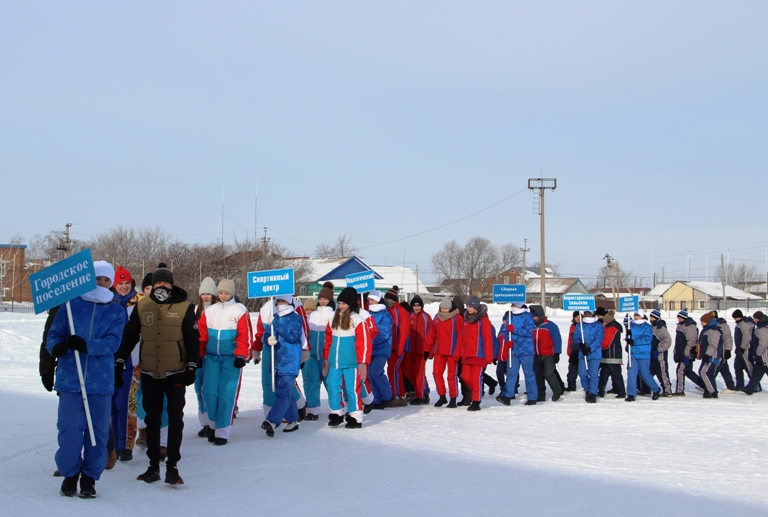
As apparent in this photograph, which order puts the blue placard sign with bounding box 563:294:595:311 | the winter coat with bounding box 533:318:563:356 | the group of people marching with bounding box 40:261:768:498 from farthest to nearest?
the blue placard sign with bounding box 563:294:595:311 → the winter coat with bounding box 533:318:563:356 → the group of people marching with bounding box 40:261:768:498

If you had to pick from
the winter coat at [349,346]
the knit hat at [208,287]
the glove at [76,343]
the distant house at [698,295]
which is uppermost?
the knit hat at [208,287]

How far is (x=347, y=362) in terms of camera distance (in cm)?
1048

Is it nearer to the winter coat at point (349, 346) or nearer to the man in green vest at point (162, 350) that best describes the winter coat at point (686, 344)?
the winter coat at point (349, 346)

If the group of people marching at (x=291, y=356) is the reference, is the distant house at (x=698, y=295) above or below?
below

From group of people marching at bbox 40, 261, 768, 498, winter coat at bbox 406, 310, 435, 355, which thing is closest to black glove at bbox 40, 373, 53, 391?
group of people marching at bbox 40, 261, 768, 498

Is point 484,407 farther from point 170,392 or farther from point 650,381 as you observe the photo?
point 170,392

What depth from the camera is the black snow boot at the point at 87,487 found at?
247 inches

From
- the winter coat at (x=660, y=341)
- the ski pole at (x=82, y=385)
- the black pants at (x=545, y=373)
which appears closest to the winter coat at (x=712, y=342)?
the winter coat at (x=660, y=341)

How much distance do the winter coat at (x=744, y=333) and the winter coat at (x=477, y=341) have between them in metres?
7.67

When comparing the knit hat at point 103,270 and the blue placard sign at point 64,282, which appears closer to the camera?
the blue placard sign at point 64,282

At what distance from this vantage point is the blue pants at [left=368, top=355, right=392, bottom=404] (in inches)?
508

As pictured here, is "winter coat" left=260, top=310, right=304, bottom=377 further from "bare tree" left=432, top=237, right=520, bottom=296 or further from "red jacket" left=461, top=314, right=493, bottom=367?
"bare tree" left=432, top=237, right=520, bottom=296

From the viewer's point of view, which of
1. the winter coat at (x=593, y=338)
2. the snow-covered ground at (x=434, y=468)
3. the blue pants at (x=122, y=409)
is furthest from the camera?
the winter coat at (x=593, y=338)

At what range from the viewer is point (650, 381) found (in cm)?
1559
